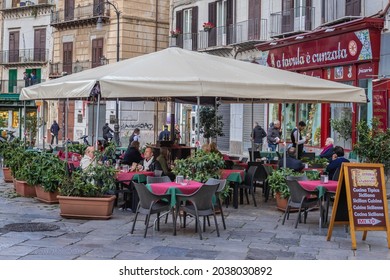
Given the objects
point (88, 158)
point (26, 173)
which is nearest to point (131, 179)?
point (88, 158)

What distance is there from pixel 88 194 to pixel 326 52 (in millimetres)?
13065

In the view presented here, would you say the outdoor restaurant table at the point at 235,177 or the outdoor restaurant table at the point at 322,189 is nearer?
the outdoor restaurant table at the point at 322,189

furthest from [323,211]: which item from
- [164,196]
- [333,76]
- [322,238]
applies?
[333,76]

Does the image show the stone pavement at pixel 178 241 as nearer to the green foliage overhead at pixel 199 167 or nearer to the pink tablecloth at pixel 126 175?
the pink tablecloth at pixel 126 175

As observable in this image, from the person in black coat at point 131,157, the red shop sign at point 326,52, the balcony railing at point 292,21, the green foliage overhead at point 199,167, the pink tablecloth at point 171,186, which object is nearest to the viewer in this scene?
the pink tablecloth at point 171,186

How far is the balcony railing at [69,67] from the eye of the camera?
40125 millimetres

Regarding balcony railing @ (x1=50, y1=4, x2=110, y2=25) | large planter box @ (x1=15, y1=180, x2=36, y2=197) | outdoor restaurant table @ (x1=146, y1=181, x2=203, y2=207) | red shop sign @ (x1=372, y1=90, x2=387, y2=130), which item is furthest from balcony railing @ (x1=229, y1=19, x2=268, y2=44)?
outdoor restaurant table @ (x1=146, y1=181, x2=203, y2=207)

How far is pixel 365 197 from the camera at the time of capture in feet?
28.9

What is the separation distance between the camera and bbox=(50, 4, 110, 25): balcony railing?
38062 mm

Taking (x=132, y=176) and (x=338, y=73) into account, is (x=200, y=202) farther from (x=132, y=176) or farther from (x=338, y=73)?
(x=338, y=73)

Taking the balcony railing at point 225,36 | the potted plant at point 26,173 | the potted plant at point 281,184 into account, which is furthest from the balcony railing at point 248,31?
the potted plant at point 281,184

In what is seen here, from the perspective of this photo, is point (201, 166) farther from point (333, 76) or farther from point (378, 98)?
point (333, 76)

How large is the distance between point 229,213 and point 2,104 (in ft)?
127

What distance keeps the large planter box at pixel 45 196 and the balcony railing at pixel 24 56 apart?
1315 inches
